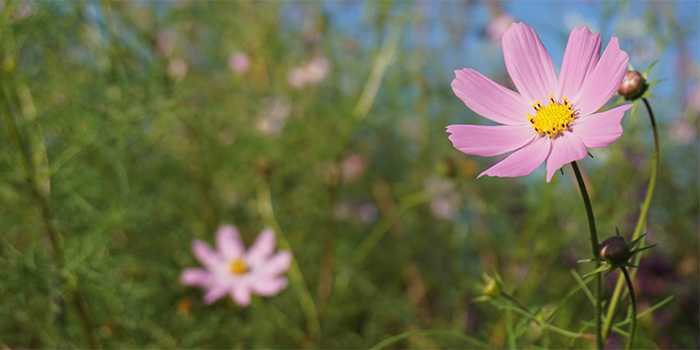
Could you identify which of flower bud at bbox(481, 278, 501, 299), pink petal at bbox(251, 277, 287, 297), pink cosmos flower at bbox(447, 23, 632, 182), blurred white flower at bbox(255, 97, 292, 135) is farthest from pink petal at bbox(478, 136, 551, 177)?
blurred white flower at bbox(255, 97, 292, 135)

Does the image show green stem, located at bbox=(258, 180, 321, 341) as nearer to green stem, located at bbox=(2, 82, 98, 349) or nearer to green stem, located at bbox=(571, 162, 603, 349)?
green stem, located at bbox=(2, 82, 98, 349)

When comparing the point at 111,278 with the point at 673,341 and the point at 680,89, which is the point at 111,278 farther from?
the point at 680,89

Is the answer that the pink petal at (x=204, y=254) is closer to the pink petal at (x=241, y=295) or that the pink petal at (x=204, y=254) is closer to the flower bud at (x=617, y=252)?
the pink petal at (x=241, y=295)

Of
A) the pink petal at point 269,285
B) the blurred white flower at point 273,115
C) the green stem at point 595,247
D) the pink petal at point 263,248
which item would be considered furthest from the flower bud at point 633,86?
the blurred white flower at point 273,115

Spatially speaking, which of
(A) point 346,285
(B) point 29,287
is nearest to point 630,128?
(A) point 346,285

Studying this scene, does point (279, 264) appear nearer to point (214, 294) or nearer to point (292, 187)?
point (214, 294)
